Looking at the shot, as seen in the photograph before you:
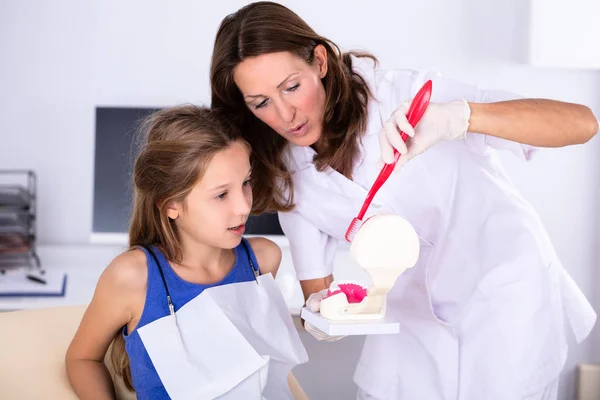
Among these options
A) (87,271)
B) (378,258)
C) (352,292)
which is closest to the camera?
(378,258)

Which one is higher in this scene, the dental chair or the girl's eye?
the girl's eye

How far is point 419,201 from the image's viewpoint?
1430 millimetres

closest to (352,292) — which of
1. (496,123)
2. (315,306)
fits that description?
(315,306)

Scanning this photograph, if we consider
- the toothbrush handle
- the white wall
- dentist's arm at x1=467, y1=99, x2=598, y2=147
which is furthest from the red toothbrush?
the white wall

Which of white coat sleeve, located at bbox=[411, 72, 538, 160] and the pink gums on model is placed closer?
the pink gums on model

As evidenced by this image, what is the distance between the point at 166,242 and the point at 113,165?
1.28 m

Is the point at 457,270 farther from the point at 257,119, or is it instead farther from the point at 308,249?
the point at 257,119

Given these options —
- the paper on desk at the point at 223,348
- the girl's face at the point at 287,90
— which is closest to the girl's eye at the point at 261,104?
the girl's face at the point at 287,90

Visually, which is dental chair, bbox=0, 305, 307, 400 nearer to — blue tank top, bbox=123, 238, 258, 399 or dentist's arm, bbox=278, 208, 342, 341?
blue tank top, bbox=123, 238, 258, 399

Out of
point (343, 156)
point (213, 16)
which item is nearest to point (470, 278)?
point (343, 156)

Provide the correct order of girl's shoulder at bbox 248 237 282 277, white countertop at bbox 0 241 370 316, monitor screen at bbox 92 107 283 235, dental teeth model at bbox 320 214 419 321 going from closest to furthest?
dental teeth model at bbox 320 214 419 321
girl's shoulder at bbox 248 237 282 277
white countertop at bbox 0 241 370 316
monitor screen at bbox 92 107 283 235

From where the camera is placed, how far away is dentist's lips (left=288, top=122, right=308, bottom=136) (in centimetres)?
138

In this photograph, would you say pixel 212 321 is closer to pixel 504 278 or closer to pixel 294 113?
pixel 294 113

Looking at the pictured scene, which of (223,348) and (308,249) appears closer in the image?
(223,348)
